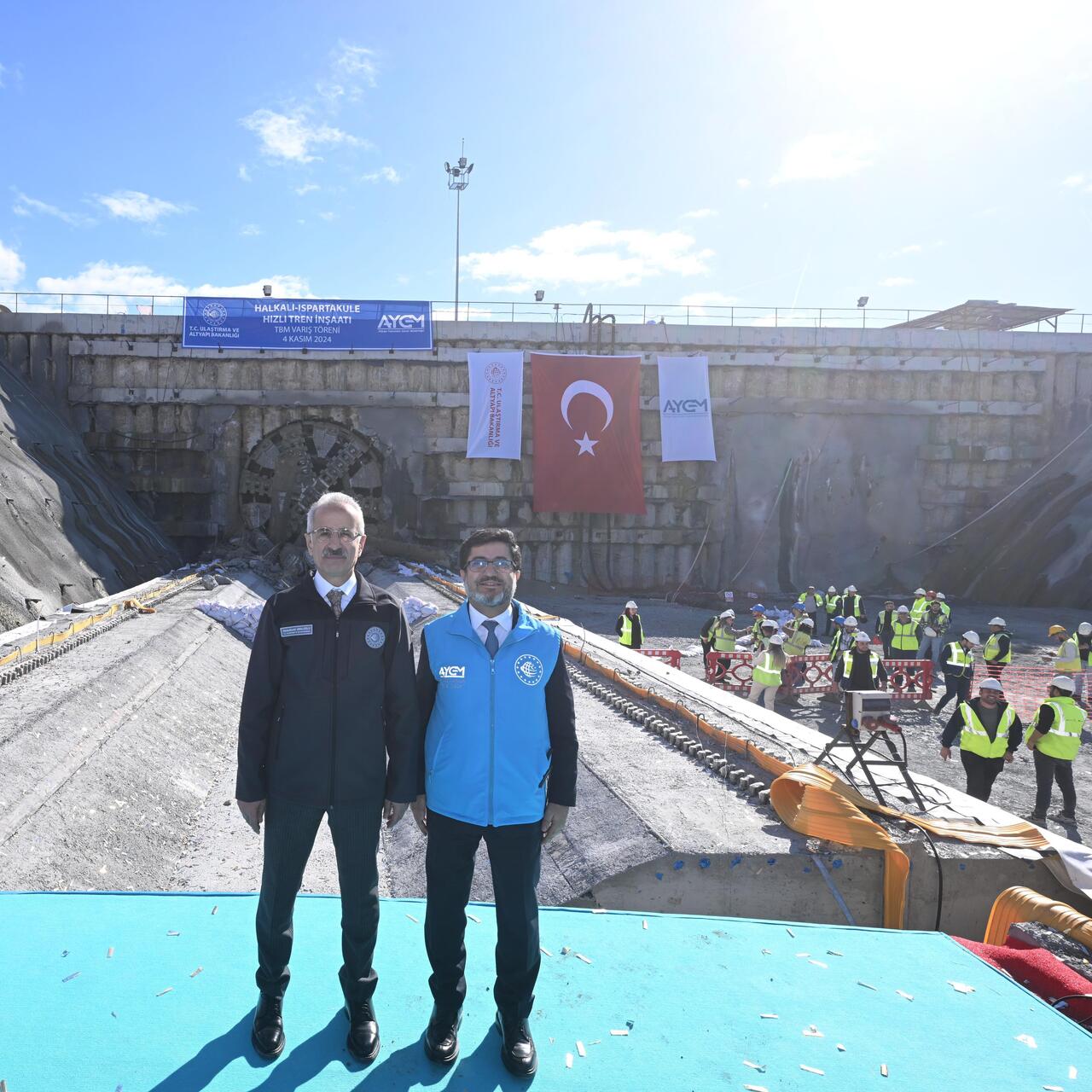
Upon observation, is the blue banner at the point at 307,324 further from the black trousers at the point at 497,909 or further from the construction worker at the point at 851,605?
Answer: the black trousers at the point at 497,909

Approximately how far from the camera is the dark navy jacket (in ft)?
9.19

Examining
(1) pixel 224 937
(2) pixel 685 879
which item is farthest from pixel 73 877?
(2) pixel 685 879

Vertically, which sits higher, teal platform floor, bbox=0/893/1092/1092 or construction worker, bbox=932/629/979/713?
teal platform floor, bbox=0/893/1092/1092

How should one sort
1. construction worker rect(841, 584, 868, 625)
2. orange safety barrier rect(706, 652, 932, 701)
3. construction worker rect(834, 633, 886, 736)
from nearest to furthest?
1. construction worker rect(834, 633, 886, 736)
2. orange safety barrier rect(706, 652, 932, 701)
3. construction worker rect(841, 584, 868, 625)

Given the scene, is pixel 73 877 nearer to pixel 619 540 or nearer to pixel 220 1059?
pixel 220 1059

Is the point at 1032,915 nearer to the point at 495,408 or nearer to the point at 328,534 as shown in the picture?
the point at 328,534

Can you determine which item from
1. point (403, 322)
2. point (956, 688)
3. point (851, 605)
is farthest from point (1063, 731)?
point (403, 322)

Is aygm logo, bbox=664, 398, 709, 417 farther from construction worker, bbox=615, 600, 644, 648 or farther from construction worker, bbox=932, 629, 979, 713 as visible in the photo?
construction worker, bbox=932, 629, 979, 713

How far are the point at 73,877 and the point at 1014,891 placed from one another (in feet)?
17.3

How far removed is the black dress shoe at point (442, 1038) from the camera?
274 centimetres

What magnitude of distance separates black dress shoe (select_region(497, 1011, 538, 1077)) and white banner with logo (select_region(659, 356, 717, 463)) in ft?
75.5

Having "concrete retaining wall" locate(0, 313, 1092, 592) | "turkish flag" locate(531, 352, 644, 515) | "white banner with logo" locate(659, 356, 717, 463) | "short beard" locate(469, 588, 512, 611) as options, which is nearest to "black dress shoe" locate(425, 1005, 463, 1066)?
"short beard" locate(469, 588, 512, 611)

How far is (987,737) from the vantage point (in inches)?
303

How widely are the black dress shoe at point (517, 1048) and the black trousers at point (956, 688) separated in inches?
432
